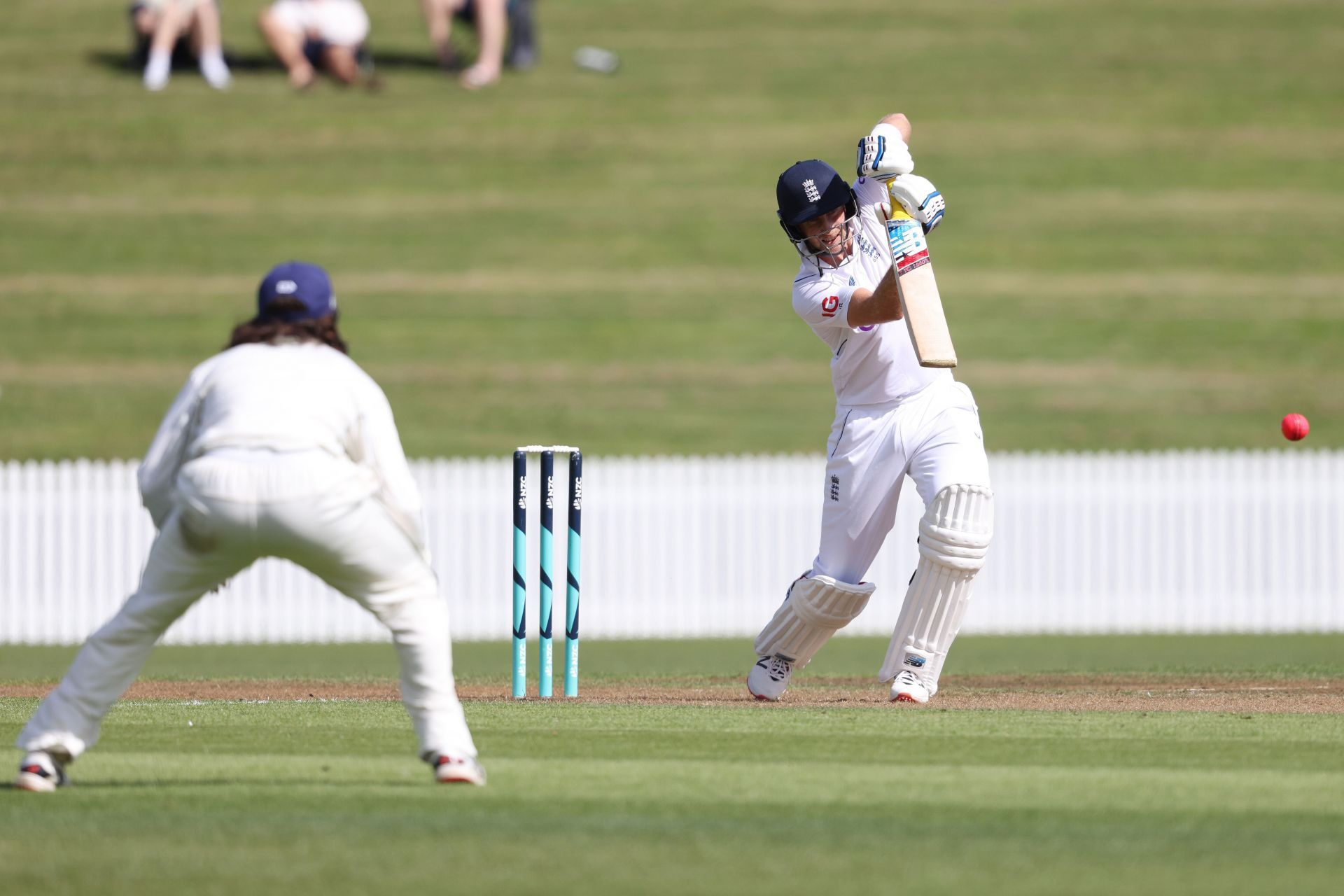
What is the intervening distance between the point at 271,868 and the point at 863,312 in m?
4.32

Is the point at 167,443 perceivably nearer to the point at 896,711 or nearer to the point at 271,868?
the point at 271,868

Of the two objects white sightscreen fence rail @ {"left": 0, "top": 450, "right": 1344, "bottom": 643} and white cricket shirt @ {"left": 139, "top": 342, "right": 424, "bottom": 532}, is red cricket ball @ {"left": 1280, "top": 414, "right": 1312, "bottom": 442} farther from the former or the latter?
white cricket shirt @ {"left": 139, "top": 342, "right": 424, "bottom": 532}

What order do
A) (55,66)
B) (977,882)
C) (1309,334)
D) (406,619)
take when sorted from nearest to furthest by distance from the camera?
(977,882) < (406,619) < (1309,334) < (55,66)

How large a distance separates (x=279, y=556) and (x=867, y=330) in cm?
375

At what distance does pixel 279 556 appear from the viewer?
17.0ft

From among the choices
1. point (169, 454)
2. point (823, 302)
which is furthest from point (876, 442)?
point (169, 454)

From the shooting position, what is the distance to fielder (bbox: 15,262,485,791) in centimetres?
508

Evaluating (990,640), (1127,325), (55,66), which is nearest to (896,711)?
(990,640)

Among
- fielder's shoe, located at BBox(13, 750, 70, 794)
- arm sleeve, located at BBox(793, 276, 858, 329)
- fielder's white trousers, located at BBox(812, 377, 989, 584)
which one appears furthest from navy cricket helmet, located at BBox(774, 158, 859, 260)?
fielder's shoe, located at BBox(13, 750, 70, 794)

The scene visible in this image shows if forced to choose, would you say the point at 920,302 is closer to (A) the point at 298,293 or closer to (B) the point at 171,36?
(A) the point at 298,293

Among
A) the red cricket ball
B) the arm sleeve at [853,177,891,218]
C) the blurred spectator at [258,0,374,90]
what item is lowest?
the red cricket ball

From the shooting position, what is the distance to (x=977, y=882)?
4.19 metres

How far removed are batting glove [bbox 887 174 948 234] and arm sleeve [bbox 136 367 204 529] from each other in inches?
143

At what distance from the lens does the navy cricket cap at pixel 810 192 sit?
8.01 metres
